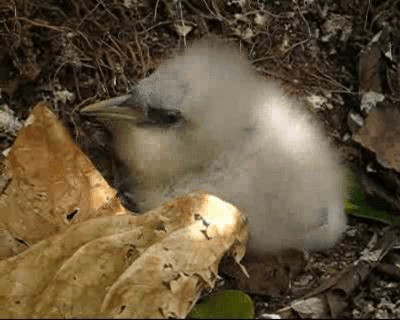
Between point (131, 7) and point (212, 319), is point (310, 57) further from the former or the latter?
point (212, 319)

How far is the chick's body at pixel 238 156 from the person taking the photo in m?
2.79

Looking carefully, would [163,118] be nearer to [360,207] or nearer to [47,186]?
[47,186]

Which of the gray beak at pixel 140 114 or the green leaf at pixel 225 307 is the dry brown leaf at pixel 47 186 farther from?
the green leaf at pixel 225 307

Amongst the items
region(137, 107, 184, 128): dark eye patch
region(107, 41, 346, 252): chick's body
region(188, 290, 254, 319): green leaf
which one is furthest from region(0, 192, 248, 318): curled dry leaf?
region(137, 107, 184, 128): dark eye patch

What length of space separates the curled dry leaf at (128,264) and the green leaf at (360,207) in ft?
2.09

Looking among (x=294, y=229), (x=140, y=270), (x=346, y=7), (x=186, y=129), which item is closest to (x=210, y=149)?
(x=186, y=129)

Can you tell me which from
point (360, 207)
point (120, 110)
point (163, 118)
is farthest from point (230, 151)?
point (360, 207)

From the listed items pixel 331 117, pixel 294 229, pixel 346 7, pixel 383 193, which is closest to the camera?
pixel 294 229

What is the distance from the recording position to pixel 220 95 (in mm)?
2879

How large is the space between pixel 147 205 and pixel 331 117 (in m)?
0.85

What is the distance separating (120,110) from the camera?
9.43ft

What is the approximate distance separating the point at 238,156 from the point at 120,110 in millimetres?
381

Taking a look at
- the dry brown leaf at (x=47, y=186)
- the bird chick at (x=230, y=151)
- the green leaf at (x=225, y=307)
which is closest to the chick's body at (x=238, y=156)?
the bird chick at (x=230, y=151)

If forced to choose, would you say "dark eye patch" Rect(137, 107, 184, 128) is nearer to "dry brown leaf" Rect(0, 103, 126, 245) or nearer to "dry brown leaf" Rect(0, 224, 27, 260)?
"dry brown leaf" Rect(0, 103, 126, 245)
